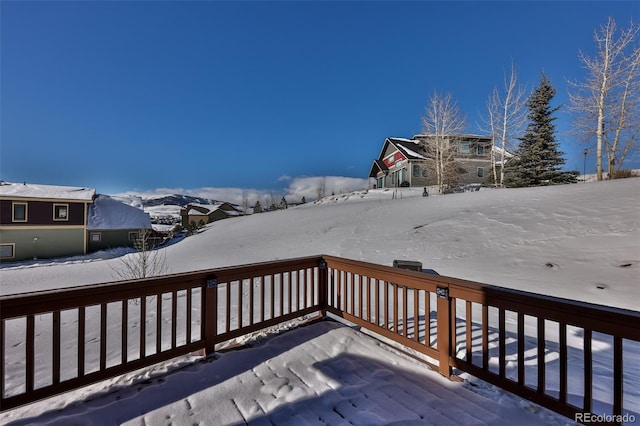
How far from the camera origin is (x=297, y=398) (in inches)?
82.0

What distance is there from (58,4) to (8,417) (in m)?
7.37

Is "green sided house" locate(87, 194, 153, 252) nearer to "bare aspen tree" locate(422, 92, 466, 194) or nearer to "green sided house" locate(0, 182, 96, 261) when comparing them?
"green sided house" locate(0, 182, 96, 261)

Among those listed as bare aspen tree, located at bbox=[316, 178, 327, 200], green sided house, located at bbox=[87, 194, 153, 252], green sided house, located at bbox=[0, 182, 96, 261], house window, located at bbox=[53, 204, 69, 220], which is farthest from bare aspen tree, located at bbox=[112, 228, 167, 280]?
bare aspen tree, located at bbox=[316, 178, 327, 200]

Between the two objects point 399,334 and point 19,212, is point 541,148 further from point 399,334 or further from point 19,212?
point 19,212

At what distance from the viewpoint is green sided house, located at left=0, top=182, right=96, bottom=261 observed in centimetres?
1772

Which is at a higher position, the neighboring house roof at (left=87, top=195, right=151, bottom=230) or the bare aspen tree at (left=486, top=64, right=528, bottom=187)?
the bare aspen tree at (left=486, top=64, right=528, bottom=187)

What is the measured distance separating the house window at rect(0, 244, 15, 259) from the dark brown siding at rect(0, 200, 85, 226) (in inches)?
59.2

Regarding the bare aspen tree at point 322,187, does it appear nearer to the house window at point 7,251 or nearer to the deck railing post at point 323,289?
the house window at point 7,251

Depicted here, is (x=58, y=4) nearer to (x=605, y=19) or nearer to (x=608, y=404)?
(x=608, y=404)

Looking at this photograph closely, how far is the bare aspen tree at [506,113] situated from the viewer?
1698 cm

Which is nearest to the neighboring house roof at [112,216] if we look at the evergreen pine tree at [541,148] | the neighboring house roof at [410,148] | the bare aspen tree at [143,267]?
the bare aspen tree at [143,267]

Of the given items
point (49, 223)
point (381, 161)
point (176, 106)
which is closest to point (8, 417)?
point (176, 106)

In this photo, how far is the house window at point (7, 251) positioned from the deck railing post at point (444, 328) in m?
26.4

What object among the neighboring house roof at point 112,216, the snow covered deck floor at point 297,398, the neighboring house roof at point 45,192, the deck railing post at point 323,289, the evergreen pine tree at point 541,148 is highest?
the evergreen pine tree at point 541,148
